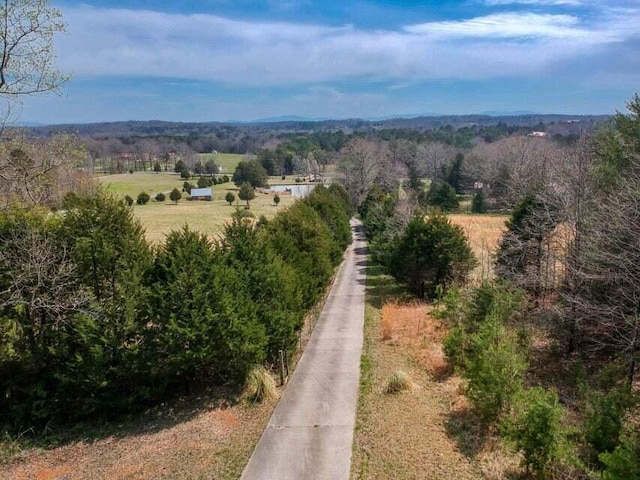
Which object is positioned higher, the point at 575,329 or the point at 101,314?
the point at 101,314

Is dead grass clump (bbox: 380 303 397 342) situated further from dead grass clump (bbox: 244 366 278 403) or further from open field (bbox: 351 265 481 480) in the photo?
dead grass clump (bbox: 244 366 278 403)

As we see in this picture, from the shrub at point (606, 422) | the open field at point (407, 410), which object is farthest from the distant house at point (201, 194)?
the shrub at point (606, 422)

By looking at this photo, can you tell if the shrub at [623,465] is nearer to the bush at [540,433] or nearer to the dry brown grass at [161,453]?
the bush at [540,433]

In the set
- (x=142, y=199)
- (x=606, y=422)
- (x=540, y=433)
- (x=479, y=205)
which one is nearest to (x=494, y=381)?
(x=540, y=433)

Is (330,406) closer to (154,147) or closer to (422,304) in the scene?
(422,304)

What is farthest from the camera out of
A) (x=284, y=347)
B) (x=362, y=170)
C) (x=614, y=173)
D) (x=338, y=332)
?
(x=362, y=170)

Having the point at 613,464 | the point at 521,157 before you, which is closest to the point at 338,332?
the point at 613,464

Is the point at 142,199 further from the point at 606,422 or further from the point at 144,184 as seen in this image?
the point at 606,422
